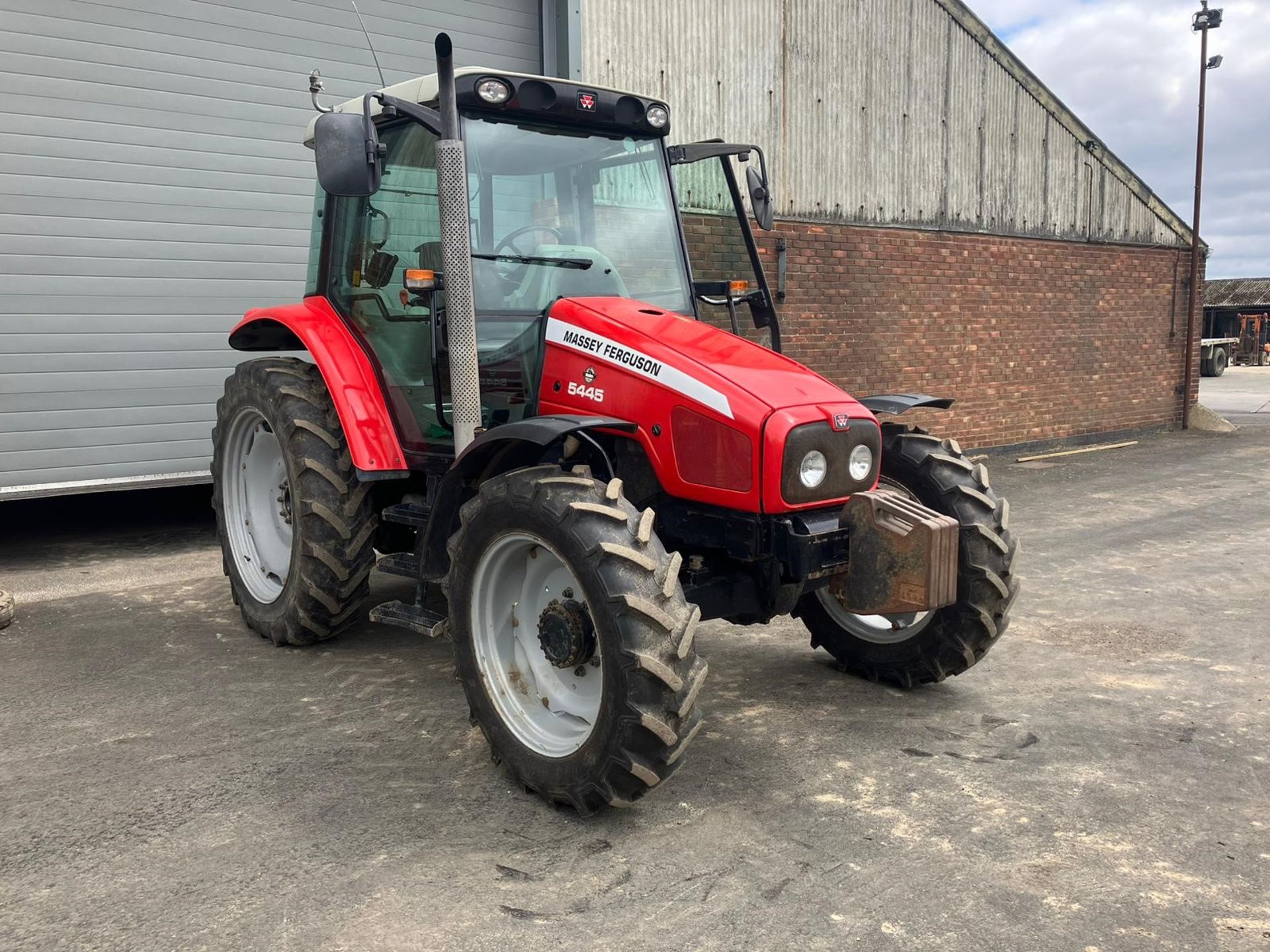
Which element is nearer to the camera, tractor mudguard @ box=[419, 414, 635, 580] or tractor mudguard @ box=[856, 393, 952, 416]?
tractor mudguard @ box=[419, 414, 635, 580]

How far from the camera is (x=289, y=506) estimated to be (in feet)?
16.5

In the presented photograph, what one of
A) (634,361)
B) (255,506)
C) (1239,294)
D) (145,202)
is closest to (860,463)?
(634,361)

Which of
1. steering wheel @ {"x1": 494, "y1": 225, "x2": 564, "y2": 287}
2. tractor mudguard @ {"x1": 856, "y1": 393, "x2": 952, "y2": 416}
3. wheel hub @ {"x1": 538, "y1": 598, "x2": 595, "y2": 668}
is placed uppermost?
steering wheel @ {"x1": 494, "y1": 225, "x2": 564, "y2": 287}

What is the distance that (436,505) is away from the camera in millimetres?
3863

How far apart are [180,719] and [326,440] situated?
1.26 metres

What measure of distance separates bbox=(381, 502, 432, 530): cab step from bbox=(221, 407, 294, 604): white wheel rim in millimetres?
929

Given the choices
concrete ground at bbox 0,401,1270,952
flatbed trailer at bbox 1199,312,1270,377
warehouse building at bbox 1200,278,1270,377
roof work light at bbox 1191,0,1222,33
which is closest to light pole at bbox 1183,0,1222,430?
roof work light at bbox 1191,0,1222,33

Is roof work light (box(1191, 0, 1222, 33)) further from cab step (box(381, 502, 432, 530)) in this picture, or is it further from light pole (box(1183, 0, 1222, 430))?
cab step (box(381, 502, 432, 530))

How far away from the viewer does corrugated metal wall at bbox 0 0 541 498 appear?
6.64 m

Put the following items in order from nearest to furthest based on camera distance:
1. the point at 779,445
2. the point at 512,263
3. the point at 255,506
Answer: the point at 779,445
the point at 512,263
the point at 255,506

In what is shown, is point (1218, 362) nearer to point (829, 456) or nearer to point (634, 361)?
point (829, 456)

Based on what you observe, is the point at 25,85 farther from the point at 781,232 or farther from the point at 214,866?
the point at 781,232

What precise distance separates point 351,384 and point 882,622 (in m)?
2.41

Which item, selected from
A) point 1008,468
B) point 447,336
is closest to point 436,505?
point 447,336
